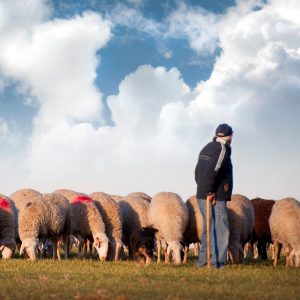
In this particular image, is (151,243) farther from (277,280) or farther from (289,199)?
(277,280)

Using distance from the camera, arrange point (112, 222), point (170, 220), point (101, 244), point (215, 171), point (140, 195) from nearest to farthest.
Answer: point (215, 171) < point (170, 220) < point (101, 244) < point (112, 222) < point (140, 195)

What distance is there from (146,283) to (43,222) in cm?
849

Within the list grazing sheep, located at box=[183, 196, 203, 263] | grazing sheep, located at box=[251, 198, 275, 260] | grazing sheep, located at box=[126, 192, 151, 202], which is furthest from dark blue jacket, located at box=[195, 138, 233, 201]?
grazing sheep, located at box=[126, 192, 151, 202]

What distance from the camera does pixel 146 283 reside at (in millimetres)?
9922

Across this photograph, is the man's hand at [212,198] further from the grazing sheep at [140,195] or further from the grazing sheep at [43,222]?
the grazing sheep at [140,195]

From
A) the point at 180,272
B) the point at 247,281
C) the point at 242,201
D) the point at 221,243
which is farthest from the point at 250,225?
the point at 247,281

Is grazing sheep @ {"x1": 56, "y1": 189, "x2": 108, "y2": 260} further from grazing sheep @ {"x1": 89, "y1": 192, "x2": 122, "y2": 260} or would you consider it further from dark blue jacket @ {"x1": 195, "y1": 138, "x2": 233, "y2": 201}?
dark blue jacket @ {"x1": 195, "y1": 138, "x2": 233, "y2": 201}

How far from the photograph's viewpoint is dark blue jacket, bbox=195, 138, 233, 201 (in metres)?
12.8

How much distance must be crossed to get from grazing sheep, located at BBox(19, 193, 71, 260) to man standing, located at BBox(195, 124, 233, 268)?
6021mm

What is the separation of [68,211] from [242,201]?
5558 mm

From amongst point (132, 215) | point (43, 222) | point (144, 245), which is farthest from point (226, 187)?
point (132, 215)

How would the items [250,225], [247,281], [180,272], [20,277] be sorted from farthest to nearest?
[250,225] < [180,272] < [20,277] < [247,281]

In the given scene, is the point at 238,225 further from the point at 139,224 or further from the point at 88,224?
the point at 88,224

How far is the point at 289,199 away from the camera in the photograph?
54.1 feet
